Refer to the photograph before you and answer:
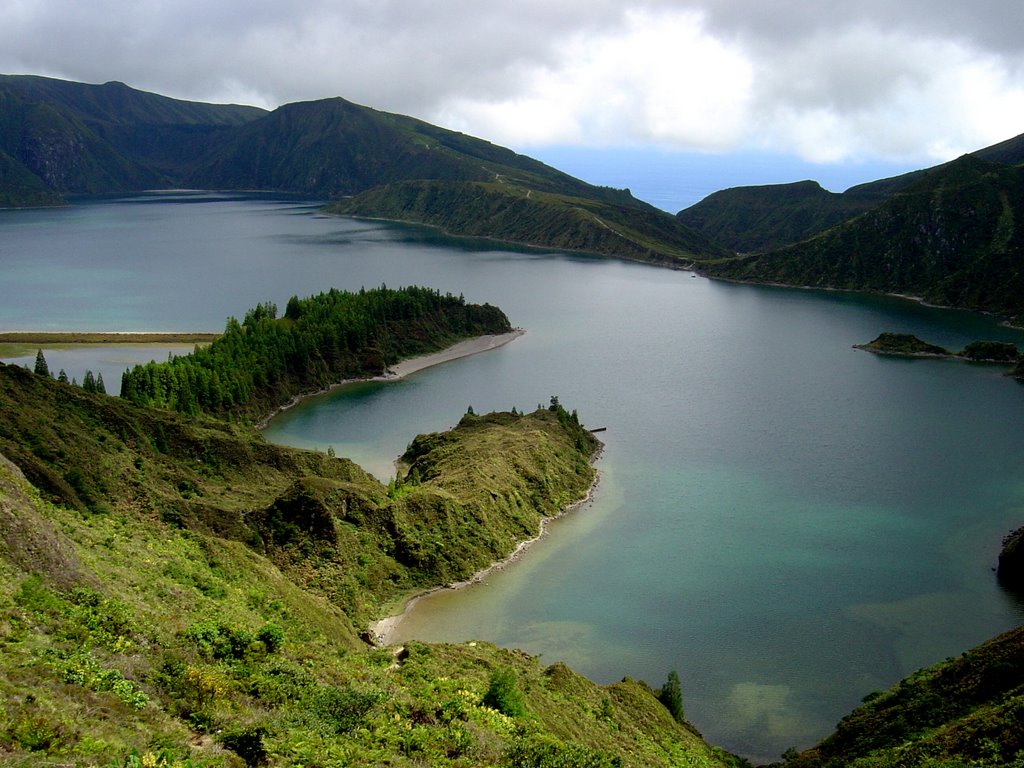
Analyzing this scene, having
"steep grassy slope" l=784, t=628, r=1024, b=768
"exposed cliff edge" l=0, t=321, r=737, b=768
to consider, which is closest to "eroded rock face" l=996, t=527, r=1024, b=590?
"steep grassy slope" l=784, t=628, r=1024, b=768

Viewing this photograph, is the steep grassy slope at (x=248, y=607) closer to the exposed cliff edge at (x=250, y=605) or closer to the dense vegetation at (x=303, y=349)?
the exposed cliff edge at (x=250, y=605)

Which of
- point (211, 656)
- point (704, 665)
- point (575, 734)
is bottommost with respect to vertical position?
point (704, 665)

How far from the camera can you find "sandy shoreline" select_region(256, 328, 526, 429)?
10925 cm

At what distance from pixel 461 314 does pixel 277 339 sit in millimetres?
45344

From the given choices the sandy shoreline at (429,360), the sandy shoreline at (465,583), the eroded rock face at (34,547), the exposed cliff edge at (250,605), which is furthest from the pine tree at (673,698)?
the sandy shoreline at (429,360)

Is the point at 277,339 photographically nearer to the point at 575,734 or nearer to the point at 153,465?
the point at 153,465

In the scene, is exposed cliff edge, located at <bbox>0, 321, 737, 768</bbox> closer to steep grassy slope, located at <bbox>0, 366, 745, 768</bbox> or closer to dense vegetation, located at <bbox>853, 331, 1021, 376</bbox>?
steep grassy slope, located at <bbox>0, 366, 745, 768</bbox>


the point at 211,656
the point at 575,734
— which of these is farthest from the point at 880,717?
the point at 211,656

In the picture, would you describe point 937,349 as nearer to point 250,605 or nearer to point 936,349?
point 936,349

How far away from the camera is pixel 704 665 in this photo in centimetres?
5181

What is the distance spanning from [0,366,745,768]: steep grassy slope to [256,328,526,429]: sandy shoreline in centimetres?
3514

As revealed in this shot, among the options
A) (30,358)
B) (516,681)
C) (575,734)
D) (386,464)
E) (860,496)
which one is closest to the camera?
(575,734)

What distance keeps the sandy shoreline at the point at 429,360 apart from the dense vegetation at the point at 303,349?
0.89 meters

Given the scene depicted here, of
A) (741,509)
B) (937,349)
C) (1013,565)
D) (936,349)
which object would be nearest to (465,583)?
(741,509)
